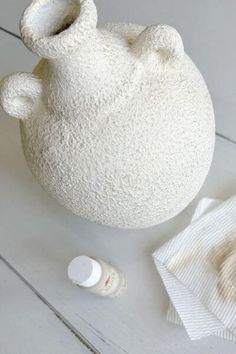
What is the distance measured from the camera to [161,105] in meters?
0.39

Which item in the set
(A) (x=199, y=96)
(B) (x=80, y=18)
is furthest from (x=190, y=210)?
(B) (x=80, y=18)

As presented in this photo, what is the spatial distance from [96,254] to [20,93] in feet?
0.72

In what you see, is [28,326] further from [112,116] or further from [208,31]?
[208,31]

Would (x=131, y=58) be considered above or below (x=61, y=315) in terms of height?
above

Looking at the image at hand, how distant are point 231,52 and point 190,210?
18 centimetres

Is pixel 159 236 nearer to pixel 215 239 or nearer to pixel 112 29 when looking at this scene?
pixel 215 239

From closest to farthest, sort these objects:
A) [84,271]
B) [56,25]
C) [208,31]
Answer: [56,25] → [84,271] → [208,31]

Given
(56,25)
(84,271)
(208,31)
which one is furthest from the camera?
(208,31)

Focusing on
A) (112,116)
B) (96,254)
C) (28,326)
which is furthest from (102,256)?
(112,116)

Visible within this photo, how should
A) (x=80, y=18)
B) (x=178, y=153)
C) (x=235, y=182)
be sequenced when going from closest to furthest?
(x=80, y=18) → (x=178, y=153) → (x=235, y=182)

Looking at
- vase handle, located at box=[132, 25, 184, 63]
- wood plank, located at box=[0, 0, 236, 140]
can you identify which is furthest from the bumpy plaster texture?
wood plank, located at box=[0, 0, 236, 140]

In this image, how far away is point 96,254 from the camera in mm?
543

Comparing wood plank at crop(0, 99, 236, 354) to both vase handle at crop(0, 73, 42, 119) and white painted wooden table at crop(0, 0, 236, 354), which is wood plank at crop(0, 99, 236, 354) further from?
vase handle at crop(0, 73, 42, 119)

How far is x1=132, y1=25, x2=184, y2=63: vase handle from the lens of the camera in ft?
1.16
